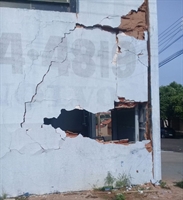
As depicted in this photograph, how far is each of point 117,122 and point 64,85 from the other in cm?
371

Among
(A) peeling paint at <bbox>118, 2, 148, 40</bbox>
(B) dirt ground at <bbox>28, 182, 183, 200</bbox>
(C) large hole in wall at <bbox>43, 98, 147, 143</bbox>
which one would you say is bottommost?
(B) dirt ground at <bbox>28, 182, 183, 200</bbox>

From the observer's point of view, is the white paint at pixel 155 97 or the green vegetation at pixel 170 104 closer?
the white paint at pixel 155 97

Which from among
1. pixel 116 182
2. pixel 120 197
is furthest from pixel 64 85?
pixel 120 197

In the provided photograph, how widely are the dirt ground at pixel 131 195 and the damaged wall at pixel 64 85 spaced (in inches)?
9.4

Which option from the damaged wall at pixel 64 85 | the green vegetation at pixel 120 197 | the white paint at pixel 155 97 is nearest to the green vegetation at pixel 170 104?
the white paint at pixel 155 97

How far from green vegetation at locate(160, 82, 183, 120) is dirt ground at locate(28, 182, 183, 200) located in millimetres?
30911

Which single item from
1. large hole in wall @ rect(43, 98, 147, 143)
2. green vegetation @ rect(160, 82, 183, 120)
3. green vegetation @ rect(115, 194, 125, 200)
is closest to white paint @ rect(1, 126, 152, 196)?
large hole in wall @ rect(43, 98, 147, 143)

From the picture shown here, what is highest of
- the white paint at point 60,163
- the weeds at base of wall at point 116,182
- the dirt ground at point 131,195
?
the white paint at point 60,163

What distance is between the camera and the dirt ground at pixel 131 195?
9.44m

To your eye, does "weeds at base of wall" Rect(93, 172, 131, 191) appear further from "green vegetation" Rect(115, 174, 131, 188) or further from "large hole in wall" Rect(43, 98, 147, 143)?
"large hole in wall" Rect(43, 98, 147, 143)

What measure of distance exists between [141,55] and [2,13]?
3759 mm

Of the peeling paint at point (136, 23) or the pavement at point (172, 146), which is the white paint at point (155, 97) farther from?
the pavement at point (172, 146)

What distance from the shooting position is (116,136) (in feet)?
43.1

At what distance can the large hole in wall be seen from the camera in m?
10.6
